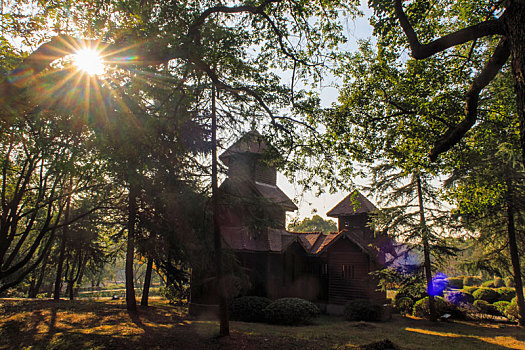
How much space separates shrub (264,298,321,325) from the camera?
1664 centimetres

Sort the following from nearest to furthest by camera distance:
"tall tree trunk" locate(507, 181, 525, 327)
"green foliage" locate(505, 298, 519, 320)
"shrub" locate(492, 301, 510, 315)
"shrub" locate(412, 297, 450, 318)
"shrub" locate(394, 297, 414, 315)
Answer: "tall tree trunk" locate(507, 181, 525, 327) < "green foliage" locate(505, 298, 519, 320) < "shrub" locate(412, 297, 450, 318) < "shrub" locate(492, 301, 510, 315) < "shrub" locate(394, 297, 414, 315)

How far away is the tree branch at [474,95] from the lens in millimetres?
5453

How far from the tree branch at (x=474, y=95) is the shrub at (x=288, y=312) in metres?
12.4

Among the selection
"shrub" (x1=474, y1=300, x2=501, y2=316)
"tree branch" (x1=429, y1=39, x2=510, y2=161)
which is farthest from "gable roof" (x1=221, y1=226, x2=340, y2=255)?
"tree branch" (x1=429, y1=39, x2=510, y2=161)

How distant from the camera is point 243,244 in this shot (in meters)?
20.3

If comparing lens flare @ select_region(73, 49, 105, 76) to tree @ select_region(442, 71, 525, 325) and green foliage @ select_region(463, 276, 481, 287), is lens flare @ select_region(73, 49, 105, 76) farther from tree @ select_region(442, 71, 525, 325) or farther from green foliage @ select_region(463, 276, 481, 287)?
green foliage @ select_region(463, 276, 481, 287)

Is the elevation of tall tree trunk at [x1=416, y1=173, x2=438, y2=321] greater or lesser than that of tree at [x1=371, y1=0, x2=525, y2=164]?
lesser

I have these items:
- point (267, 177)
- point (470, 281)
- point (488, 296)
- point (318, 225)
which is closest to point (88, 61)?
point (267, 177)

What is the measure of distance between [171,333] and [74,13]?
1131 centimetres

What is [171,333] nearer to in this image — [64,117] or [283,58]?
[64,117]

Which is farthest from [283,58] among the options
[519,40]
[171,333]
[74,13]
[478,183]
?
[171,333]

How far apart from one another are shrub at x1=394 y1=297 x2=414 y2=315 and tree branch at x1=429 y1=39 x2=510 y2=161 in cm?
1952

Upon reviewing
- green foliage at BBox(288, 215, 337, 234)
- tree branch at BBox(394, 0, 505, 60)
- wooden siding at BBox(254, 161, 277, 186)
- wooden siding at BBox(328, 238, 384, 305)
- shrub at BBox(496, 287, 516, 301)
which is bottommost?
shrub at BBox(496, 287, 516, 301)


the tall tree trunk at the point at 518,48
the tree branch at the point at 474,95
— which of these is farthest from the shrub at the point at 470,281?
the tall tree trunk at the point at 518,48
